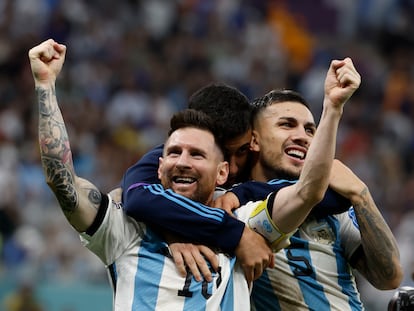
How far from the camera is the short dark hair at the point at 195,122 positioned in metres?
4.29

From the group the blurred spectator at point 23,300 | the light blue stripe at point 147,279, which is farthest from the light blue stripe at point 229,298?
the blurred spectator at point 23,300

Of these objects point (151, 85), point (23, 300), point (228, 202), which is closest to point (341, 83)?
point (228, 202)

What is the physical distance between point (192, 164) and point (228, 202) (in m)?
0.25

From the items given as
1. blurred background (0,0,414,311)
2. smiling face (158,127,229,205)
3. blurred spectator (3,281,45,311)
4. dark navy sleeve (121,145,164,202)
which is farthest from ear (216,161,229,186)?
blurred spectator (3,281,45,311)

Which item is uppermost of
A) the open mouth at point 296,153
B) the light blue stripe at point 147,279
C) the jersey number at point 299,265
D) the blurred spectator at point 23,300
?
the open mouth at point 296,153

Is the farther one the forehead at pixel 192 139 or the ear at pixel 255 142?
the ear at pixel 255 142

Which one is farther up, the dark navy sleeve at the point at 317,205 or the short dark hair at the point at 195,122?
the short dark hair at the point at 195,122

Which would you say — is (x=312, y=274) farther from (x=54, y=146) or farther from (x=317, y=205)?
(x=54, y=146)

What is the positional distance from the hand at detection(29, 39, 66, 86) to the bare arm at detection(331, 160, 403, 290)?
1230mm

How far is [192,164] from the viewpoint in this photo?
414cm

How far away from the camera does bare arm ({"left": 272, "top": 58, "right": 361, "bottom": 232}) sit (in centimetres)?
388

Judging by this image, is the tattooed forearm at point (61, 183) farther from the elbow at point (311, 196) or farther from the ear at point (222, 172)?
the elbow at point (311, 196)

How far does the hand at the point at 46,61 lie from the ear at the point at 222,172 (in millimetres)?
789

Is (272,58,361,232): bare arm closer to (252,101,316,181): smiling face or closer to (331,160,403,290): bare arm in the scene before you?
(331,160,403,290): bare arm
